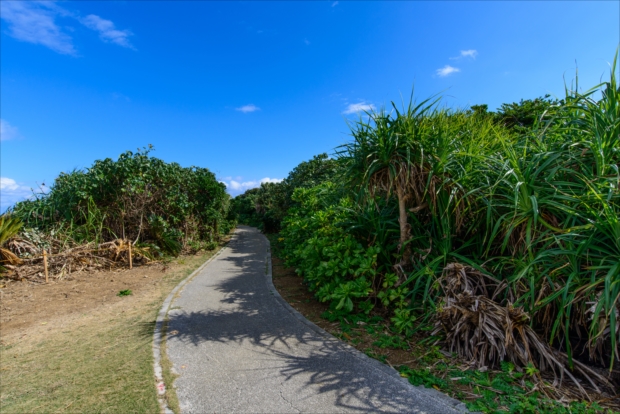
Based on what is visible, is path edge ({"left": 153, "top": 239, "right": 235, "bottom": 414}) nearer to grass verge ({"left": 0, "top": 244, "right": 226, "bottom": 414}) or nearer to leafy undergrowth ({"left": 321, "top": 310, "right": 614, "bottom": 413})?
grass verge ({"left": 0, "top": 244, "right": 226, "bottom": 414})

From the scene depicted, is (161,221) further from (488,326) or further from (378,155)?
(488,326)

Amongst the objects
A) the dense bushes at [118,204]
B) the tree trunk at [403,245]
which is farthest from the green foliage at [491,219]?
the dense bushes at [118,204]

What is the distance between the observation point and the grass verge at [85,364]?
2.84 metres

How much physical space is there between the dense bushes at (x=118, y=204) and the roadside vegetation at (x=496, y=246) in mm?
7252

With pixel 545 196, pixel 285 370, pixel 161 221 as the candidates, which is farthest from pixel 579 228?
pixel 161 221

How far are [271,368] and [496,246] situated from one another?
3065mm

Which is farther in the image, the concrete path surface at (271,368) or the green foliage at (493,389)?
the concrete path surface at (271,368)

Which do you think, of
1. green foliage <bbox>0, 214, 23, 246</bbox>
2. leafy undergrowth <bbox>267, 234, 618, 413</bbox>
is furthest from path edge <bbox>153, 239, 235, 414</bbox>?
green foliage <bbox>0, 214, 23, 246</bbox>

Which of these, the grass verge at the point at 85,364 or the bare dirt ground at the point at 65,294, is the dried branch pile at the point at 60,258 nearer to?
the bare dirt ground at the point at 65,294

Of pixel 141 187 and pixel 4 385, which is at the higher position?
pixel 141 187

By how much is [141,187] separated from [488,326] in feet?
33.2

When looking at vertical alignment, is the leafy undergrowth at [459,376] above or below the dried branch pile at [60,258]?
below

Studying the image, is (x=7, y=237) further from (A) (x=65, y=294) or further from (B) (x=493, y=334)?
(B) (x=493, y=334)

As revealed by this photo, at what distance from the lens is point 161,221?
10227mm
